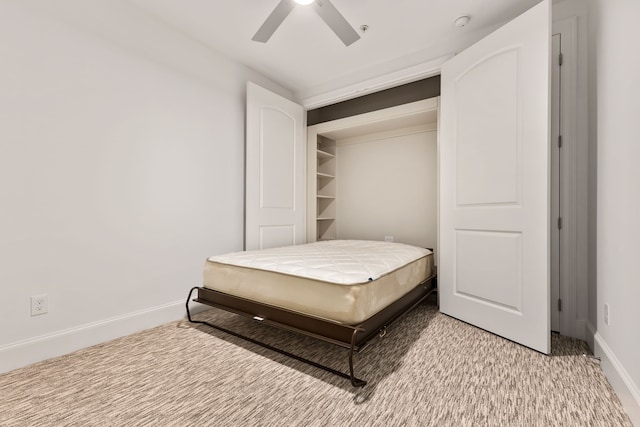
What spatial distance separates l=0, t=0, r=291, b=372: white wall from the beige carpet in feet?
1.11

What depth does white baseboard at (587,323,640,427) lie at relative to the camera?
3.97 feet

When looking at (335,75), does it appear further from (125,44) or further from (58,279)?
(58,279)

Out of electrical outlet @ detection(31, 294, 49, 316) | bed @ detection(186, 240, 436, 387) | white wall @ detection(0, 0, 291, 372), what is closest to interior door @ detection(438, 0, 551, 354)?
bed @ detection(186, 240, 436, 387)

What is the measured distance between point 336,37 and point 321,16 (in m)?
0.85

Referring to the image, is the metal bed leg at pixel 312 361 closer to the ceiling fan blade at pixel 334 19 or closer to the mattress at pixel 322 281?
the mattress at pixel 322 281

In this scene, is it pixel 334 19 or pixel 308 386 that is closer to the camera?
pixel 308 386

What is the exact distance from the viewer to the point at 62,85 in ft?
6.17

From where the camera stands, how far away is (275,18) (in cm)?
193

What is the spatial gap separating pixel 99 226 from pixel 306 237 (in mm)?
2286

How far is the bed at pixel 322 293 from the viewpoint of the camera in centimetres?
153

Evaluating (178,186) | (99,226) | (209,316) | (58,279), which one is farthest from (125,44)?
(209,316)

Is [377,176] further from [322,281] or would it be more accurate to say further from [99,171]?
[99,171]

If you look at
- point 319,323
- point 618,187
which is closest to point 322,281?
point 319,323

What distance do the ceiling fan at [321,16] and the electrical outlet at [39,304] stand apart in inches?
89.3
